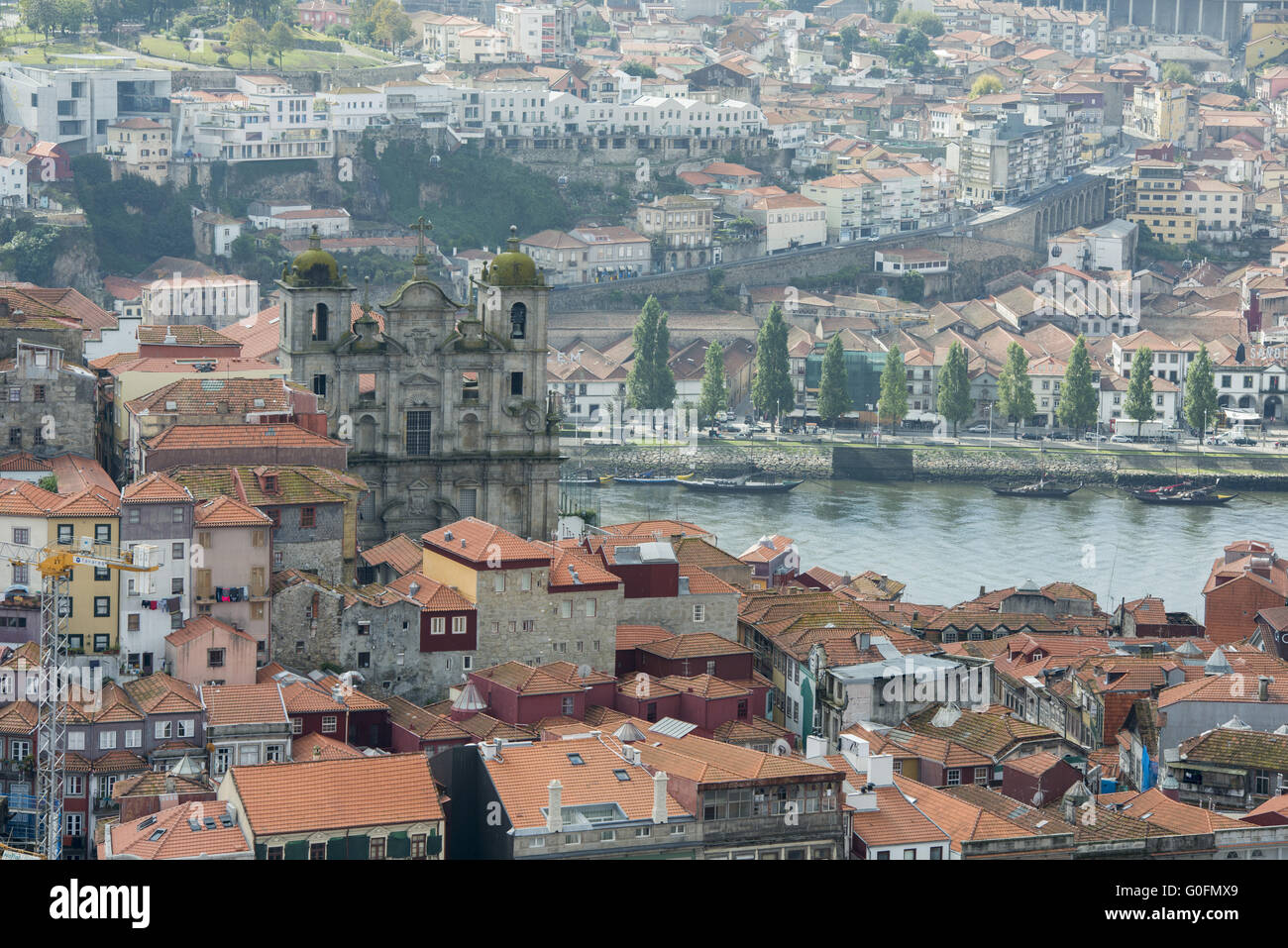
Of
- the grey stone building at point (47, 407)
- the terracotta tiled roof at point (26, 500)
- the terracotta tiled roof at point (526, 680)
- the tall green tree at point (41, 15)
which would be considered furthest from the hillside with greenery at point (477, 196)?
the terracotta tiled roof at point (526, 680)

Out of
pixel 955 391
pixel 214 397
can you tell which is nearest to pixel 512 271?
pixel 214 397

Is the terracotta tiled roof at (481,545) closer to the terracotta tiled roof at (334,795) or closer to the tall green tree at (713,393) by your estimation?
the terracotta tiled roof at (334,795)

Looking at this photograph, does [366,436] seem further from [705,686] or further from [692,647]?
[705,686]

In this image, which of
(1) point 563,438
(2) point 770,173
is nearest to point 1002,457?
(1) point 563,438

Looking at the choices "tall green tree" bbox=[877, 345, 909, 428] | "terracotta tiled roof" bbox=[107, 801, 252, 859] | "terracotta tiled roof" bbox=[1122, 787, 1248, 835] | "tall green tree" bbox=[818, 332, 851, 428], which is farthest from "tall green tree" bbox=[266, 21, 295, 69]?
"terracotta tiled roof" bbox=[107, 801, 252, 859]

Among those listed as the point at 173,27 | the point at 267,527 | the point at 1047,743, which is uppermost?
the point at 173,27
